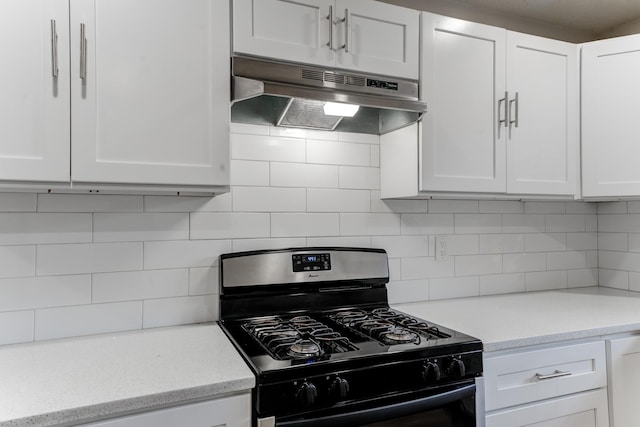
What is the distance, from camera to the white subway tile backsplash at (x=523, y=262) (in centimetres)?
232

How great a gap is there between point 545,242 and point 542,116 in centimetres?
79

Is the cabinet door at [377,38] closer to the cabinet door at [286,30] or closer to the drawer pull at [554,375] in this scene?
the cabinet door at [286,30]

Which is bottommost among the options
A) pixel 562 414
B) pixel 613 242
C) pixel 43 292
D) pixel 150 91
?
pixel 562 414

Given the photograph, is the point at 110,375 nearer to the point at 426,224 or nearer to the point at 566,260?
the point at 426,224

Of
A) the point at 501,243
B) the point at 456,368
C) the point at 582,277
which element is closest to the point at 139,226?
the point at 456,368

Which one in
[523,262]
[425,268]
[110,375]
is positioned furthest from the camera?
[523,262]

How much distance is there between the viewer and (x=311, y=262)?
72.1 inches

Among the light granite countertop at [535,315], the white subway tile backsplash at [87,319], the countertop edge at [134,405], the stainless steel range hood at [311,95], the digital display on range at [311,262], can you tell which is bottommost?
the countertop edge at [134,405]

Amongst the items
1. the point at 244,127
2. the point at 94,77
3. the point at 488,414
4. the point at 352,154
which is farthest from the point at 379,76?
the point at 488,414

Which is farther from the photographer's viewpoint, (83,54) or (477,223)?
(477,223)

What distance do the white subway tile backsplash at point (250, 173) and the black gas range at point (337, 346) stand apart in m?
0.30

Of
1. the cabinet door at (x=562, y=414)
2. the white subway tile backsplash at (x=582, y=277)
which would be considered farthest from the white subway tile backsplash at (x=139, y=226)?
the white subway tile backsplash at (x=582, y=277)

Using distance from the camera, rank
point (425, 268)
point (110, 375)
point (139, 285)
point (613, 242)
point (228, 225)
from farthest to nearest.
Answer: point (613, 242)
point (425, 268)
point (228, 225)
point (139, 285)
point (110, 375)

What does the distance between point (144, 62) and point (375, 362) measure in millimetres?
1162
